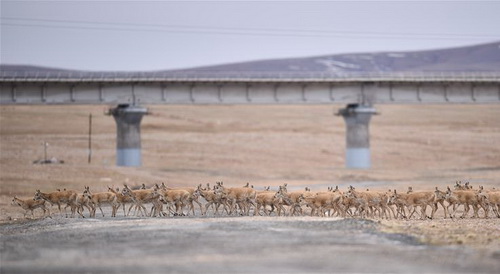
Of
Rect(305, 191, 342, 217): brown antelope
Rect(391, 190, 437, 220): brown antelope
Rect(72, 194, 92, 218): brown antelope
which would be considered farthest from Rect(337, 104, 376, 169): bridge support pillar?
Rect(72, 194, 92, 218): brown antelope

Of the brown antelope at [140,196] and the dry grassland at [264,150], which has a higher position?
the dry grassland at [264,150]

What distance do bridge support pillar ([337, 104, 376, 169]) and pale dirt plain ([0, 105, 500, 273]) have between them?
202cm

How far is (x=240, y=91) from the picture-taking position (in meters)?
81.4

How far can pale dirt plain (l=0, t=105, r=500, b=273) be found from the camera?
63.0 ft

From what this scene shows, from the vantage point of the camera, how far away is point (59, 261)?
1905 centimetres

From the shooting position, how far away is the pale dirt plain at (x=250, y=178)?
19.2 metres

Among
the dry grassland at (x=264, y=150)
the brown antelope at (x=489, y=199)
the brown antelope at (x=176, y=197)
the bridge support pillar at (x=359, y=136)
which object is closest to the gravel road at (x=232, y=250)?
the dry grassland at (x=264, y=150)

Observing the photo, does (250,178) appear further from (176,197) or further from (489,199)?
(489,199)

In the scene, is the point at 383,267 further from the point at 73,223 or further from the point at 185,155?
the point at 185,155

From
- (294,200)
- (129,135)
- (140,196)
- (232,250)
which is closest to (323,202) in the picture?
(294,200)

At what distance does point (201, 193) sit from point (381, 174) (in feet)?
141

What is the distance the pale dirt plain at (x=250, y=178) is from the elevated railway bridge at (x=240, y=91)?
3811 mm

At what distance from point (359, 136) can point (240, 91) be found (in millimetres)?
10407

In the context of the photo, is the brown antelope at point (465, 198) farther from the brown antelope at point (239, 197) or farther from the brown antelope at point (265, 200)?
the brown antelope at point (239, 197)
